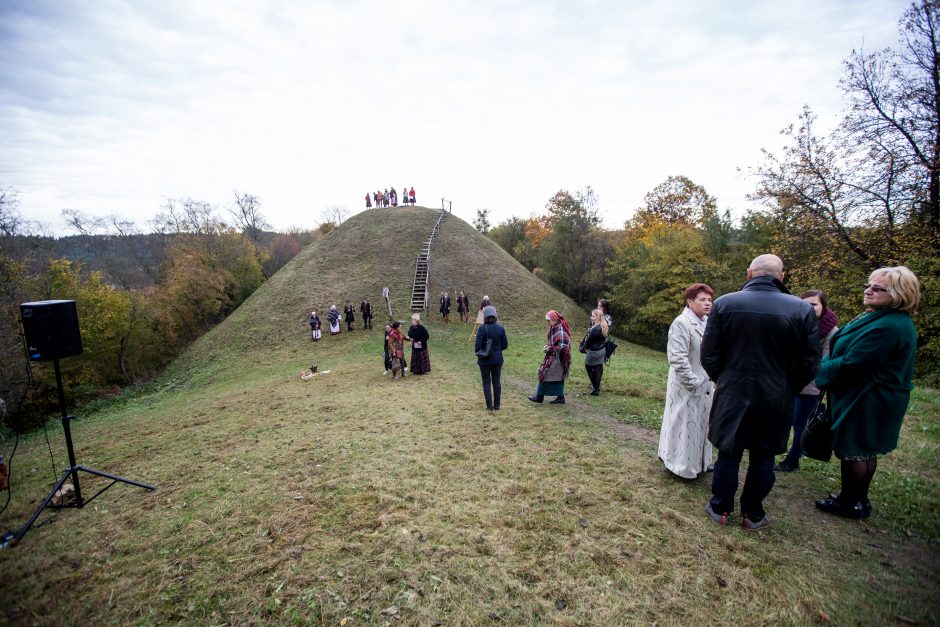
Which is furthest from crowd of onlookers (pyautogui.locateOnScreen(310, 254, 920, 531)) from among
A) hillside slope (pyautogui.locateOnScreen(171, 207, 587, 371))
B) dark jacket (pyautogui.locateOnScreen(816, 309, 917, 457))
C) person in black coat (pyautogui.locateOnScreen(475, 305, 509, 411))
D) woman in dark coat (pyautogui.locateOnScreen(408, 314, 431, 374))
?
hillside slope (pyautogui.locateOnScreen(171, 207, 587, 371))

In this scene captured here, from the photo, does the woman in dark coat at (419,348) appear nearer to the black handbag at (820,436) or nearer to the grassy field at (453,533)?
the grassy field at (453,533)

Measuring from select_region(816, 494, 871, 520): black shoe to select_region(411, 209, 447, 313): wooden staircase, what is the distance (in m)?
19.4

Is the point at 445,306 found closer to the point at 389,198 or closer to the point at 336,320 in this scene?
the point at 336,320

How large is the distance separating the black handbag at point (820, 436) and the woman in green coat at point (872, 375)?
0.07m

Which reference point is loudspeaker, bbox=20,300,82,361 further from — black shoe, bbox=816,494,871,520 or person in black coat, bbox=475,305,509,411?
black shoe, bbox=816,494,871,520

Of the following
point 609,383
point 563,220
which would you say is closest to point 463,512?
point 609,383

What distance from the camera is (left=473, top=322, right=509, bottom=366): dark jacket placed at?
277 inches

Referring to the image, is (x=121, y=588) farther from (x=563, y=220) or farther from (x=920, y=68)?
(x=563, y=220)

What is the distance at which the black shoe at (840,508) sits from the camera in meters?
3.68

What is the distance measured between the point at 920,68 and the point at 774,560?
18087 millimetres

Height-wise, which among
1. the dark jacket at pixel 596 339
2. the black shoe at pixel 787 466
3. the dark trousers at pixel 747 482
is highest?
the dark jacket at pixel 596 339

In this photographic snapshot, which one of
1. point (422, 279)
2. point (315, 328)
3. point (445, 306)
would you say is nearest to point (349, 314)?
point (315, 328)

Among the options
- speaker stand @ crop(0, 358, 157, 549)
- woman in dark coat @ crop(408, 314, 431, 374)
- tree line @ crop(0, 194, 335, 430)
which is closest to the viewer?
speaker stand @ crop(0, 358, 157, 549)

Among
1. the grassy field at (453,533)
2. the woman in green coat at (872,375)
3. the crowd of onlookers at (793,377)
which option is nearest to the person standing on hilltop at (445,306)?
the grassy field at (453,533)
